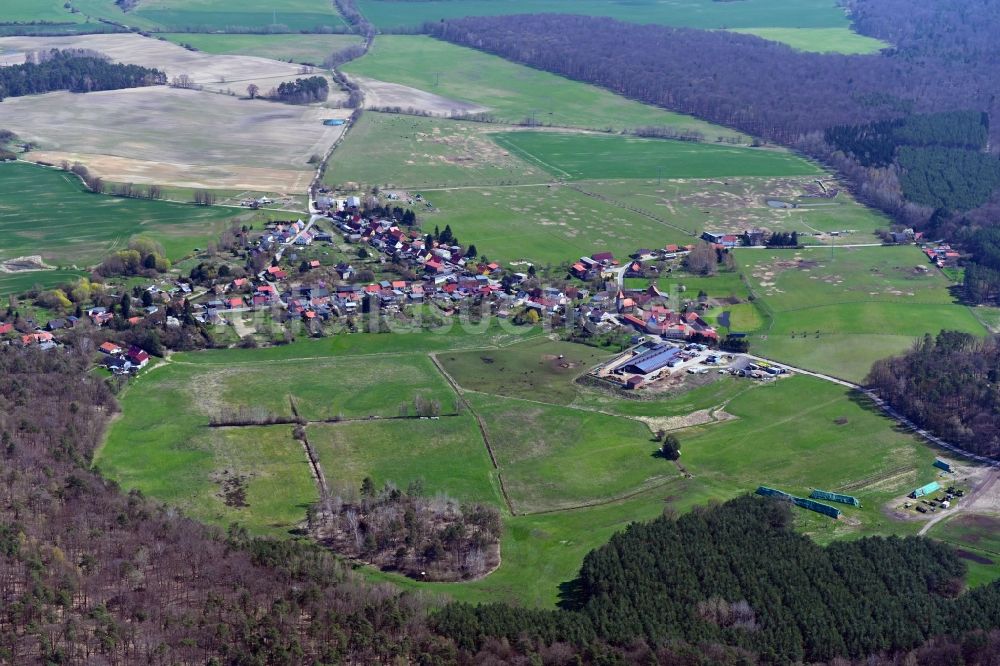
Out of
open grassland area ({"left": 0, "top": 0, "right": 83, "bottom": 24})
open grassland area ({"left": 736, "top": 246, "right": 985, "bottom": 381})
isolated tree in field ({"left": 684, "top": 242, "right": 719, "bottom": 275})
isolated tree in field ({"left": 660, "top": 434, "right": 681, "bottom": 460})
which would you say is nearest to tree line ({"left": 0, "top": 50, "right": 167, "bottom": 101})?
open grassland area ({"left": 0, "top": 0, "right": 83, "bottom": 24})

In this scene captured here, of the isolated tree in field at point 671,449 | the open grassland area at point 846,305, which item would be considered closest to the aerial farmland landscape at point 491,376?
the isolated tree in field at point 671,449

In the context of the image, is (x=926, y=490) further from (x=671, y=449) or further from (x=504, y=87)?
(x=504, y=87)

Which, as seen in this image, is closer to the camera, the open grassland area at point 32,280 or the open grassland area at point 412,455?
the open grassland area at point 412,455

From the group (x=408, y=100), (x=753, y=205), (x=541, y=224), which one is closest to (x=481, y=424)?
(x=541, y=224)

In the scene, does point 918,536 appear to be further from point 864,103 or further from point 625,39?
point 625,39

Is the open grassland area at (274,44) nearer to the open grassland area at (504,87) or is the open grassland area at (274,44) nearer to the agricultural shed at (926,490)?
the open grassland area at (504,87)

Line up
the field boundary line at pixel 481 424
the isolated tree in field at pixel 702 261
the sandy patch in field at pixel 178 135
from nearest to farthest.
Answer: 1. the field boundary line at pixel 481 424
2. the isolated tree in field at pixel 702 261
3. the sandy patch in field at pixel 178 135
